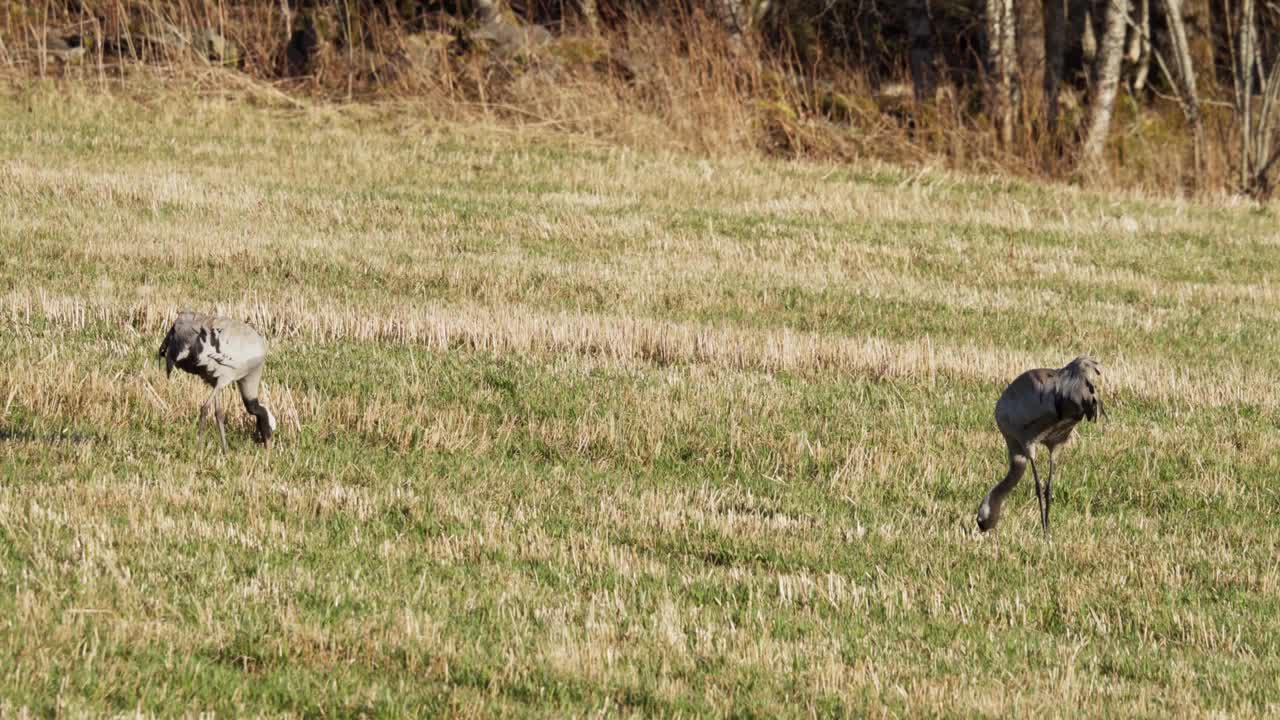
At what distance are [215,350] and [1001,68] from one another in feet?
50.7

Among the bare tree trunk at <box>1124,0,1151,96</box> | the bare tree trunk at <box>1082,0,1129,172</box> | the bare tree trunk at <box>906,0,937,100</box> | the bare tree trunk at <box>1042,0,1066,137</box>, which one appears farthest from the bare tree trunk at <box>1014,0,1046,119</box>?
the bare tree trunk at <box>1124,0,1151,96</box>

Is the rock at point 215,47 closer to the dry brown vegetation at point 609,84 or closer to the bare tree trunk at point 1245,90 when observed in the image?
the dry brown vegetation at point 609,84

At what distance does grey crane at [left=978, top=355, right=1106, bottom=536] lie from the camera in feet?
18.5

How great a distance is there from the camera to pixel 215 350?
6.41m

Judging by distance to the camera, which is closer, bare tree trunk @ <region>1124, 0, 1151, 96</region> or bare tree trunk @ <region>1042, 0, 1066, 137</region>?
bare tree trunk @ <region>1042, 0, 1066, 137</region>

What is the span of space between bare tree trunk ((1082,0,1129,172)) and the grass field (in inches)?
157

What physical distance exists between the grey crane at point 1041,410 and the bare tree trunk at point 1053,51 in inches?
617

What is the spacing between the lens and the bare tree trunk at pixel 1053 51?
22219 mm

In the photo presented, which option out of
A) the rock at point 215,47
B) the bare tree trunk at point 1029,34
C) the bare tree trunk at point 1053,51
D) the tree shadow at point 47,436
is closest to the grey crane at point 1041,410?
the tree shadow at point 47,436

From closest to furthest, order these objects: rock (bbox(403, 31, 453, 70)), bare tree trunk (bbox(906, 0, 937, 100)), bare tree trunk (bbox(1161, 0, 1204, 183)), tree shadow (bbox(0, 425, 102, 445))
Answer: tree shadow (bbox(0, 425, 102, 445)) → bare tree trunk (bbox(1161, 0, 1204, 183)) → rock (bbox(403, 31, 453, 70)) → bare tree trunk (bbox(906, 0, 937, 100))

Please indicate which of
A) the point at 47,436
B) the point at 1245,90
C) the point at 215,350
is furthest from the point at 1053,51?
the point at 215,350

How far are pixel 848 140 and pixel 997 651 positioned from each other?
51.4ft

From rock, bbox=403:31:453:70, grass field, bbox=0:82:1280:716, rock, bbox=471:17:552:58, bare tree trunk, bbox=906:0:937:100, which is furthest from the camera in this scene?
bare tree trunk, bbox=906:0:937:100

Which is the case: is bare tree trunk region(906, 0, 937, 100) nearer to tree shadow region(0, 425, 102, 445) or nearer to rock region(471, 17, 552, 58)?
rock region(471, 17, 552, 58)
